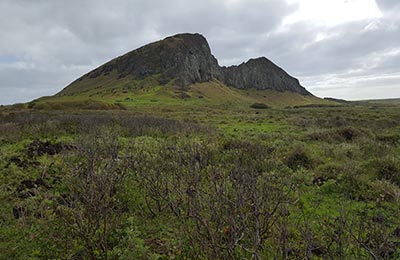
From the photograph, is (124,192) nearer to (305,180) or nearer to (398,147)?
(305,180)

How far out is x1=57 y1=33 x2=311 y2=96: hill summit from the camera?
105 metres

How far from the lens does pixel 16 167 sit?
8805mm

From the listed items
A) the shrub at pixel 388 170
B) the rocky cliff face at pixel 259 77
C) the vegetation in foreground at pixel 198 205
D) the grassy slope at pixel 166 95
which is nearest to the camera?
the vegetation in foreground at pixel 198 205

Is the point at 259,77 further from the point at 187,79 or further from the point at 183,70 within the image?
the point at 187,79

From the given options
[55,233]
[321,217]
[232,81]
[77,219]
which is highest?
[232,81]

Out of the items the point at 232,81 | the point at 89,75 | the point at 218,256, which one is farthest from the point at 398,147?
Result: the point at 89,75

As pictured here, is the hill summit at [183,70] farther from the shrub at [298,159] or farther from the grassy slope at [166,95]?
the shrub at [298,159]

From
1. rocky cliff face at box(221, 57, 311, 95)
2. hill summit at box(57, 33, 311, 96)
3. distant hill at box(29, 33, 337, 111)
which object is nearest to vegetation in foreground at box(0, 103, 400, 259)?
distant hill at box(29, 33, 337, 111)

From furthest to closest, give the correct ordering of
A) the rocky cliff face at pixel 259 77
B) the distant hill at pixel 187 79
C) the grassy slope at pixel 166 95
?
the rocky cliff face at pixel 259 77, the distant hill at pixel 187 79, the grassy slope at pixel 166 95

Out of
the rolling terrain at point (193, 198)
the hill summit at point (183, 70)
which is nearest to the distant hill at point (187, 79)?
the hill summit at point (183, 70)

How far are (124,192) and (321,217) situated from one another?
4242 millimetres

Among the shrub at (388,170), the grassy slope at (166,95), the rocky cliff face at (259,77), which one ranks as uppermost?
the rocky cliff face at (259,77)

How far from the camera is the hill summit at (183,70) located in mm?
104625

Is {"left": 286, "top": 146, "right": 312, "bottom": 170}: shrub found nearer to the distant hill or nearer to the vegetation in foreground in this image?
the vegetation in foreground
